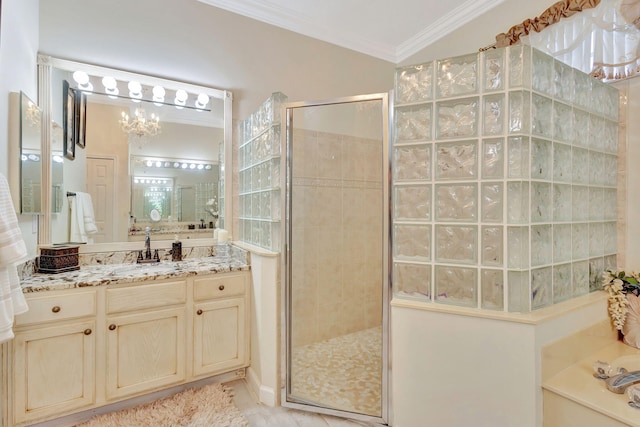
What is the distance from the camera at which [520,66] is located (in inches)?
53.1

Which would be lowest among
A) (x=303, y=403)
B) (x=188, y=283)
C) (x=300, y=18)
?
(x=303, y=403)

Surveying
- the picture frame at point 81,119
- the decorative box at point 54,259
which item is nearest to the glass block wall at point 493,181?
the decorative box at point 54,259

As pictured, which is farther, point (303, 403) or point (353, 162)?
point (353, 162)

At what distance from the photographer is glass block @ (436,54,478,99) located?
4.67 ft

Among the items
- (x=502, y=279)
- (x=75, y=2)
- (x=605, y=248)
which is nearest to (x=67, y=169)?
(x=75, y=2)

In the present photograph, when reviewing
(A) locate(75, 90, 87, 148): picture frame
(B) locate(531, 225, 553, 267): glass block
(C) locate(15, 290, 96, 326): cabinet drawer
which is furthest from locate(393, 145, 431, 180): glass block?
(A) locate(75, 90, 87, 148): picture frame

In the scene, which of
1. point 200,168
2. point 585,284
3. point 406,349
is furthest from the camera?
point 200,168

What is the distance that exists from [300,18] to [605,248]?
9.48 ft

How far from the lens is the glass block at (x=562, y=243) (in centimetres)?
153

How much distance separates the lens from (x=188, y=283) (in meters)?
1.98

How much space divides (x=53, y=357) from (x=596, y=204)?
321 centimetres

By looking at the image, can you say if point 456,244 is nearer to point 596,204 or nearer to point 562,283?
point 562,283

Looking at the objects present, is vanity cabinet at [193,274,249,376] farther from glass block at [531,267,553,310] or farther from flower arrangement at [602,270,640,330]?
flower arrangement at [602,270,640,330]

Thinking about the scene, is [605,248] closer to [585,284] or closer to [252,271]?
[585,284]
